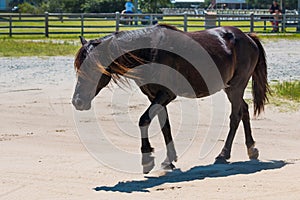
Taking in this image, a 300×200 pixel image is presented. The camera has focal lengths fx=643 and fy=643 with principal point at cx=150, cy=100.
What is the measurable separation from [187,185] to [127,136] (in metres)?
2.94

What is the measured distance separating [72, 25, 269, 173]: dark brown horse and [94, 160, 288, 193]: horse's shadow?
0.80ft

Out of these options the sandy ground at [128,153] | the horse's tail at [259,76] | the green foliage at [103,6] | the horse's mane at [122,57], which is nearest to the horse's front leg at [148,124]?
the sandy ground at [128,153]

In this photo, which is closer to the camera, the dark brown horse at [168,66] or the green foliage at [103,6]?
the dark brown horse at [168,66]

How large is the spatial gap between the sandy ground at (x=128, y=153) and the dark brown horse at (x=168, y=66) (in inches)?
17.8

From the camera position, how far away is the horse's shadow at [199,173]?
20.9 ft

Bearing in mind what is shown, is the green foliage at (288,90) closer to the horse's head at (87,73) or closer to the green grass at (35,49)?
the horse's head at (87,73)

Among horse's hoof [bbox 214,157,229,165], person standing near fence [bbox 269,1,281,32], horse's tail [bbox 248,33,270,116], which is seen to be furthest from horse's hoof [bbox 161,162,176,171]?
person standing near fence [bbox 269,1,281,32]

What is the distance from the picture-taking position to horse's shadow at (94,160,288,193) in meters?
6.38

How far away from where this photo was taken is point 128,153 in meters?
8.10

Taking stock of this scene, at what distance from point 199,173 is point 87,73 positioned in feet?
5.35

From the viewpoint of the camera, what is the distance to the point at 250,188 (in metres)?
6.08

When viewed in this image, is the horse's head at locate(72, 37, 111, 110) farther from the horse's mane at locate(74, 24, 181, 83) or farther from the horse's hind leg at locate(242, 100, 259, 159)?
the horse's hind leg at locate(242, 100, 259, 159)

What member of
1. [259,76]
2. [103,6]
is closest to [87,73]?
[259,76]

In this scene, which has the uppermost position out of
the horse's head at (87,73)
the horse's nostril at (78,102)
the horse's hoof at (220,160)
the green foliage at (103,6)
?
the green foliage at (103,6)
